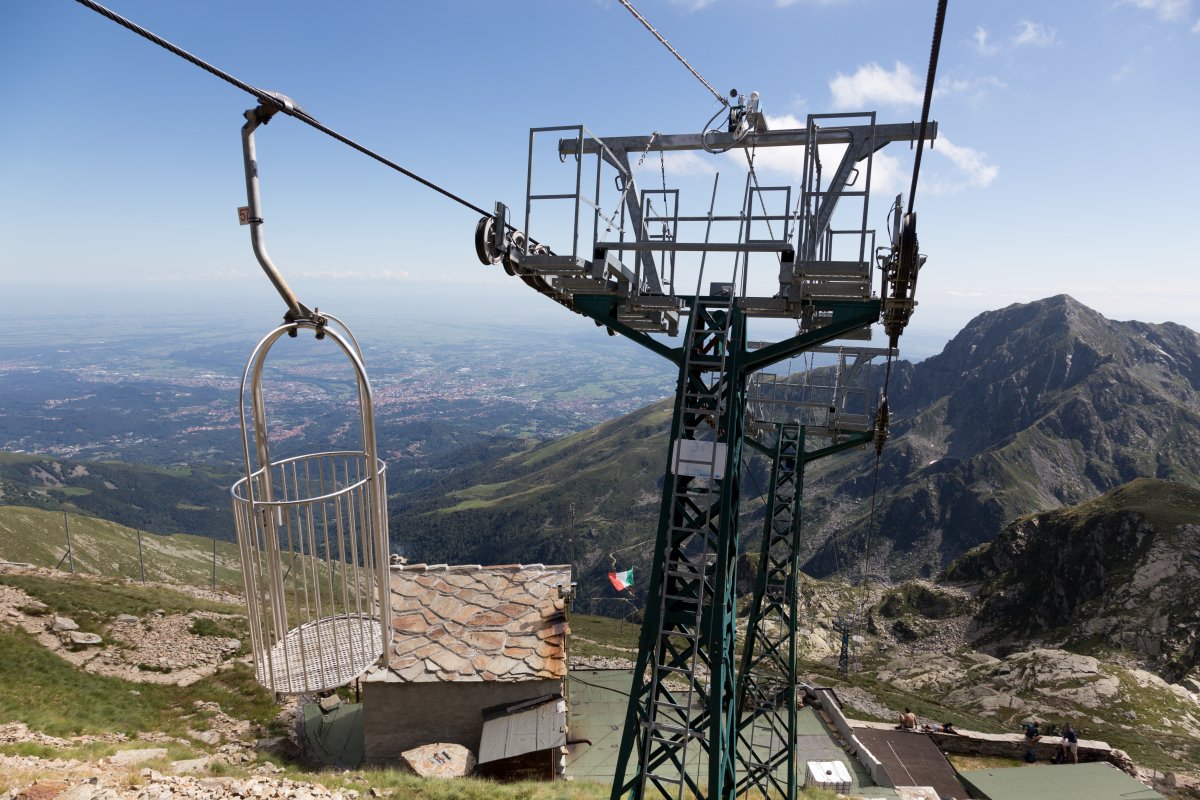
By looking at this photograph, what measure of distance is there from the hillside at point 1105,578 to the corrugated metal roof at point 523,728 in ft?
199

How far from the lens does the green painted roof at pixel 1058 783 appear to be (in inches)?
824

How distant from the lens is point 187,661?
1034 inches

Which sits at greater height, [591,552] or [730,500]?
Answer: [730,500]

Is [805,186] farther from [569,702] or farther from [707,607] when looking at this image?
[569,702]

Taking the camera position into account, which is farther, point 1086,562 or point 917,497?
point 917,497

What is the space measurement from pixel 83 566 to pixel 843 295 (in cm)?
10144

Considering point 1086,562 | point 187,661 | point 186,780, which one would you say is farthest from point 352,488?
point 1086,562

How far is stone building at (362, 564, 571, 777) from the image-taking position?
1920 centimetres

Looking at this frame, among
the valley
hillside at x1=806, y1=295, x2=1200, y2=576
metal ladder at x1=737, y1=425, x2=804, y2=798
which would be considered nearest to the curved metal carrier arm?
the valley

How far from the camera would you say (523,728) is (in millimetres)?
19203

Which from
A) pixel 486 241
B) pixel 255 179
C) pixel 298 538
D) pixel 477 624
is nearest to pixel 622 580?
pixel 477 624

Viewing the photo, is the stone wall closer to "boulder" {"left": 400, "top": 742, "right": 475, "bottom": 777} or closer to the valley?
"boulder" {"left": 400, "top": 742, "right": 475, "bottom": 777}

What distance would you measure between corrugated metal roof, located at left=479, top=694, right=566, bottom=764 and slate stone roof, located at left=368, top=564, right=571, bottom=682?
0.87 m

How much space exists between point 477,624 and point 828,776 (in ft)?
41.5
